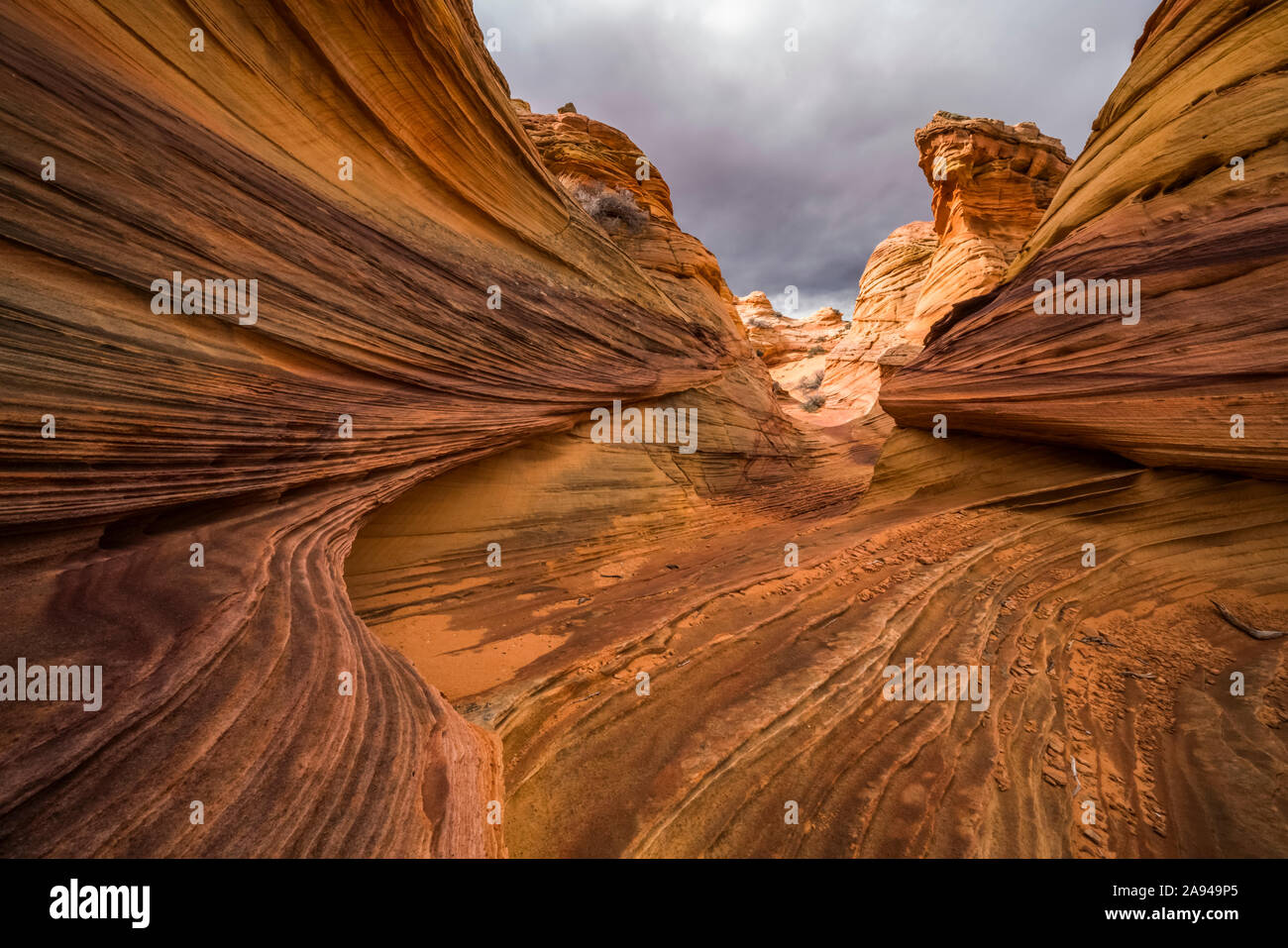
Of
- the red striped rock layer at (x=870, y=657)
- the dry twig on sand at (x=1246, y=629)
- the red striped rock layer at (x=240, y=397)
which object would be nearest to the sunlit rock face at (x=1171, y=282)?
the red striped rock layer at (x=870, y=657)

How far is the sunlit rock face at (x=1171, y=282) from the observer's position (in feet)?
17.1

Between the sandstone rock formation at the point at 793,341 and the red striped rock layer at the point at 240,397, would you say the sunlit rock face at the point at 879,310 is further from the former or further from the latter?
the red striped rock layer at the point at 240,397

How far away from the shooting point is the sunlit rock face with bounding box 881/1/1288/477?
521 cm

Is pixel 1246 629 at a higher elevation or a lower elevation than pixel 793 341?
lower

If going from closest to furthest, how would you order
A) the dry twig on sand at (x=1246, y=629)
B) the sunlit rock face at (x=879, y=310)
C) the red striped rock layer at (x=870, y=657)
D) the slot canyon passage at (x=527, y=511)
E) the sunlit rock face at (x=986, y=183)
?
the slot canyon passage at (x=527, y=511) < the red striped rock layer at (x=870, y=657) < the dry twig on sand at (x=1246, y=629) < the sunlit rock face at (x=986, y=183) < the sunlit rock face at (x=879, y=310)

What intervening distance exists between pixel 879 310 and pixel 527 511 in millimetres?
28624

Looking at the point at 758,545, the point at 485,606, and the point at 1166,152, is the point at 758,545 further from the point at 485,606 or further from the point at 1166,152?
the point at 1166,152

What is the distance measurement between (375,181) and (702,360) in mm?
7481

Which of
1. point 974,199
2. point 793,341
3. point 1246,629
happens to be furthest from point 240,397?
point 793,341

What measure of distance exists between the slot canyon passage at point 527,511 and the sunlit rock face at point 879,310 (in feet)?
57.4

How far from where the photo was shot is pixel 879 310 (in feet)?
94.0

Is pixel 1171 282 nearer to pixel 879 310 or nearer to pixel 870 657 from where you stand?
pixel 870 657

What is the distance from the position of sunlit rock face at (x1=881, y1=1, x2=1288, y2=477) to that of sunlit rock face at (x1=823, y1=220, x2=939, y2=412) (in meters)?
17.0

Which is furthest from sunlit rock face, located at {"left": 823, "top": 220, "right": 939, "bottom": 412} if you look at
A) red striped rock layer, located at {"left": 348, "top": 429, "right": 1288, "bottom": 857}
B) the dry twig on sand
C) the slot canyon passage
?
the dry twig on sand
